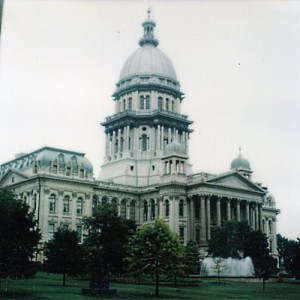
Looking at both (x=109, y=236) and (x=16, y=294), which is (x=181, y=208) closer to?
(x=109, y=236)

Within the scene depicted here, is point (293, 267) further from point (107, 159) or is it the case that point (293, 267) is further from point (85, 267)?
point (107, 159)

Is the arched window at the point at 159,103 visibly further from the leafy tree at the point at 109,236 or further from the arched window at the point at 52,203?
Result: the leafy tree at the point at 109,236

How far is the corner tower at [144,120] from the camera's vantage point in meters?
113

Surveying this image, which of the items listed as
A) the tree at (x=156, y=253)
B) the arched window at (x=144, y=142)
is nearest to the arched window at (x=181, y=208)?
the arched window at (x=144, y=142)

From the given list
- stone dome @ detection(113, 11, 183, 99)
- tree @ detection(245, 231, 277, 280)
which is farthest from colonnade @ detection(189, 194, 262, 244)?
stone dome @ detection(113, 11, 183, 99)

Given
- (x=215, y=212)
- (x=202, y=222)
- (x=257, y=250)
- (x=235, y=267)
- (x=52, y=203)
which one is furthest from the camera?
(x=215, y=212)

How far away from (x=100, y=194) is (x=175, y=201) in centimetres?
1460

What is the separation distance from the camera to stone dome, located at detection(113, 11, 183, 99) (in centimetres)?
12062

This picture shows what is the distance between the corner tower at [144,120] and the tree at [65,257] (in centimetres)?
5505

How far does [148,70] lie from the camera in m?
122

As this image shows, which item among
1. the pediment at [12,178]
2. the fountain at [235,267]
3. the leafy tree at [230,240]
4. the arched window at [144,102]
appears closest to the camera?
the fountain at [235,267]

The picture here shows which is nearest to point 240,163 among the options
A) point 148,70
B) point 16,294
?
point 148,70

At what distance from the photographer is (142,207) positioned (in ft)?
349

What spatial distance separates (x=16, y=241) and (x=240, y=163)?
81361 millimetres
